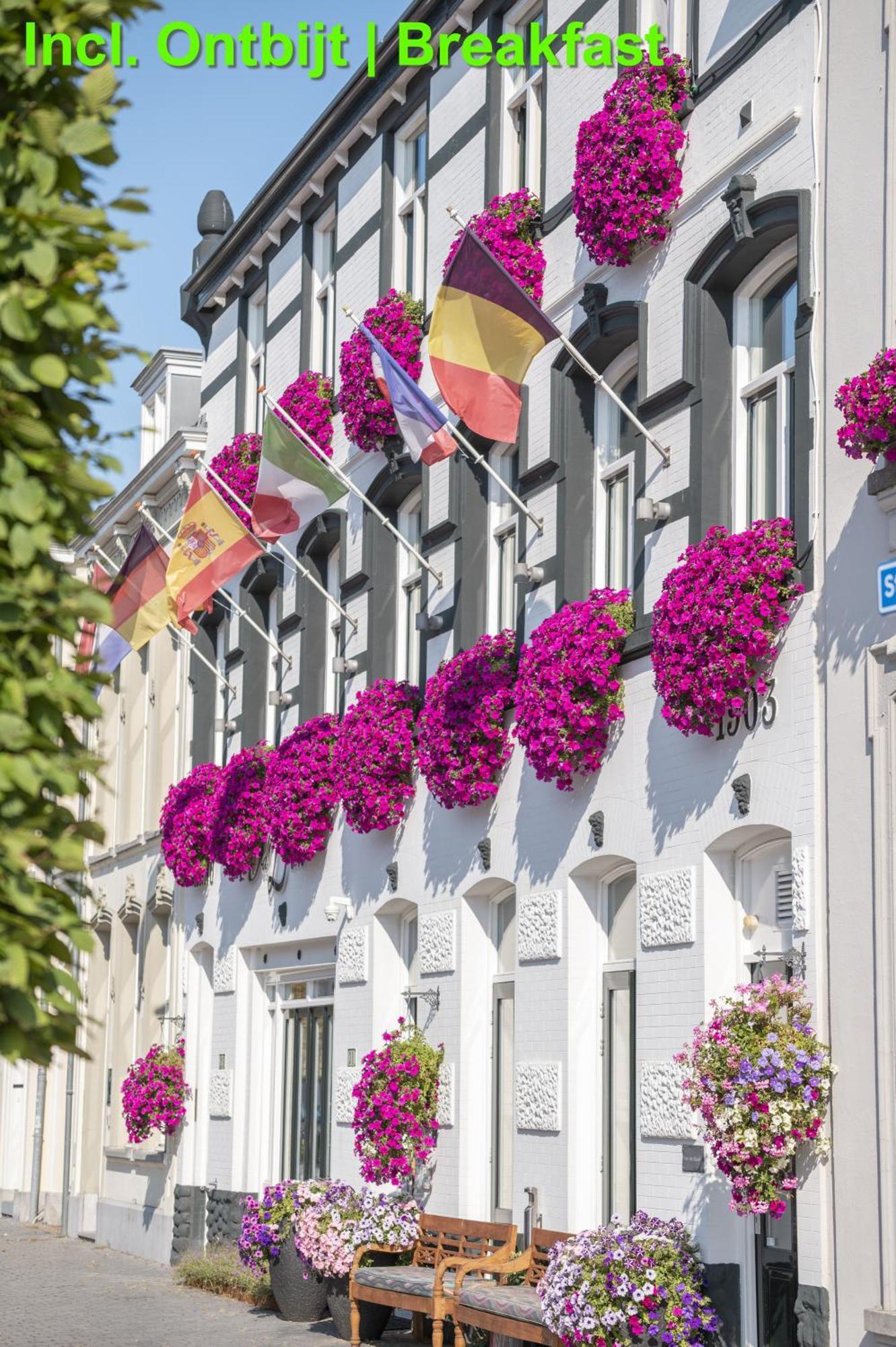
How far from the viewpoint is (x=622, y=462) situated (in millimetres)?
14125

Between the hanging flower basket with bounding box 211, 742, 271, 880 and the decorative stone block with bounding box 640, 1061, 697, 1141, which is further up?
the hanging flower basket with bounding box 211, 742, 271, 880

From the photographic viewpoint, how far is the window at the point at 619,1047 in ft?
43.3

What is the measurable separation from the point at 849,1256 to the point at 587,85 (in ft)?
29.3

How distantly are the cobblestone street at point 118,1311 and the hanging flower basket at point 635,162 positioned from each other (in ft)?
28.1

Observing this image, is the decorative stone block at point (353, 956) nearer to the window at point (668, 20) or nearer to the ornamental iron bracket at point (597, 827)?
the ornamental iron bracket at point (597, 827)

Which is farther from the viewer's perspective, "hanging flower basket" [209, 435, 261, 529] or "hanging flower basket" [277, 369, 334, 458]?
"hanging flower basket" [209, 435, 261, 529]

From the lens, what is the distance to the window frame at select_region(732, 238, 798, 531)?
39.1 ft

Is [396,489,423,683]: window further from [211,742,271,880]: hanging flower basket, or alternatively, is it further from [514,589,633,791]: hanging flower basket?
[514,589,633,791]: hanging flower basket

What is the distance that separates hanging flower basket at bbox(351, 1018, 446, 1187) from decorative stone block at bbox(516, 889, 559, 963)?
5.54ft

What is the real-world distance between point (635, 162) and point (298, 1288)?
9445mm

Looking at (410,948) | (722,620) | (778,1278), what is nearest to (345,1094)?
(410,948)

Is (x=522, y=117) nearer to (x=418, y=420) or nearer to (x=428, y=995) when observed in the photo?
(x=418, y=420)

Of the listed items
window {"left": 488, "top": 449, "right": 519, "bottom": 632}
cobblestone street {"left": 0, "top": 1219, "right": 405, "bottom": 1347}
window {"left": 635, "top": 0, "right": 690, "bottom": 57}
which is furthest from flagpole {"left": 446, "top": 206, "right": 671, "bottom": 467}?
cobblestone street {"left": 0, "top": 1219, "right": 405, "bottom": 1347}

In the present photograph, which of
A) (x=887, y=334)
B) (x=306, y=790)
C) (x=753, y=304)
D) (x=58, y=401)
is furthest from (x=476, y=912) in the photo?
(x=58, y=401)
